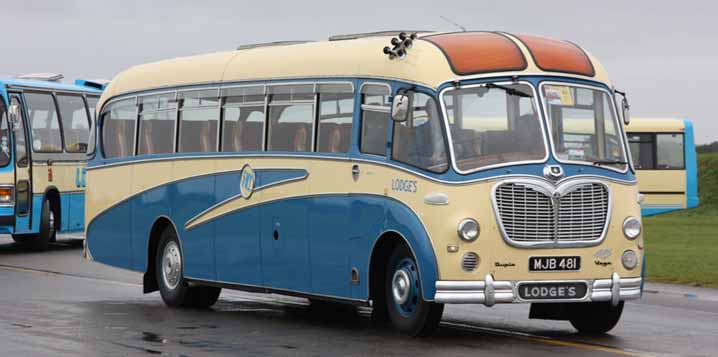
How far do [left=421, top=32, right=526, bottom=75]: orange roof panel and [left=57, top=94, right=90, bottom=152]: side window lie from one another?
17793 millimetres

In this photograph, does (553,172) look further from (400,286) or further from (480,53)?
(400,286)

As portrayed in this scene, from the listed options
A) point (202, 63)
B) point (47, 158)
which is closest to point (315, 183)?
point (202, 63)

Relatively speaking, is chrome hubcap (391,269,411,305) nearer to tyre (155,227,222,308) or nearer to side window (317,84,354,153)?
side window (317,84,354,153)

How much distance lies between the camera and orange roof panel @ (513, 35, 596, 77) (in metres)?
14.8

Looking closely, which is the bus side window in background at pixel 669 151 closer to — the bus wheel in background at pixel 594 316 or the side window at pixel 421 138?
the bus wheel in background at pixel 594 316

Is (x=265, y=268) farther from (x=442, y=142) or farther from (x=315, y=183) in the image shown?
(x=442, y=142)

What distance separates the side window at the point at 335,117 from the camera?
51.3 ft

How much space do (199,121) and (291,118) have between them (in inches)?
87.7

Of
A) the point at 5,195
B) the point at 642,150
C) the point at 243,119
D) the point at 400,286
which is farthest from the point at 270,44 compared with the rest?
the point at 642,150

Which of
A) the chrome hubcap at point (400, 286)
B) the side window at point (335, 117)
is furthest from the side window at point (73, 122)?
the chrome hubcap at point (400, 286)

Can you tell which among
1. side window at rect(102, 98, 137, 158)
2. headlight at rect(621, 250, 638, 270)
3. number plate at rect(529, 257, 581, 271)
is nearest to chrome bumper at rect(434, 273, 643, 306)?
number plate at rect(529, 257, 581, 271)

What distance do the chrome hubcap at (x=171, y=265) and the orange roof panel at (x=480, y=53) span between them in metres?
5.26

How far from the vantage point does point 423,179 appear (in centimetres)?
1427

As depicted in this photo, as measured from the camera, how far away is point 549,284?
1404cm
